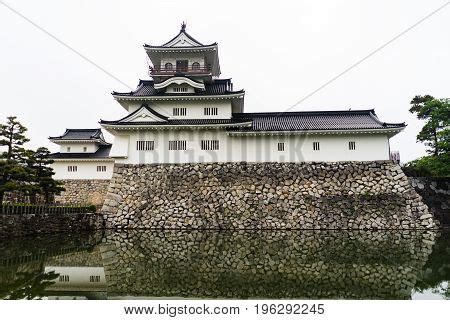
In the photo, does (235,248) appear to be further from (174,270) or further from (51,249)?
(51,249)

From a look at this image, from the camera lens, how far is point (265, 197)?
53.4 feet

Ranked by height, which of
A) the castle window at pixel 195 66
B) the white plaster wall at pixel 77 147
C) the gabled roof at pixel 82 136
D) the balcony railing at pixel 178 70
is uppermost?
the castle window at pixel 195 66

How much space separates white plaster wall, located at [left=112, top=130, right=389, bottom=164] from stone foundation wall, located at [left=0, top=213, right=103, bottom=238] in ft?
11.2

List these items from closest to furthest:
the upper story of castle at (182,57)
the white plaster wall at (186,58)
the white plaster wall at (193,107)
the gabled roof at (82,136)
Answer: the white plaster wall at (193,107), the upper story of castle at (182,57), the white plaster wall at (186,58), the gabled roof at (82,136)

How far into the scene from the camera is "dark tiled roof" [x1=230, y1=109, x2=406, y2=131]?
672 inches

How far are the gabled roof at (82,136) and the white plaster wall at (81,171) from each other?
223cm

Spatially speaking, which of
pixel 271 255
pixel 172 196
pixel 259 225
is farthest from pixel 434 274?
pixel 172 196

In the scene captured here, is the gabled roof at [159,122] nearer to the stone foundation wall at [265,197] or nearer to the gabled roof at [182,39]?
the stone foundation wall at [265,197]

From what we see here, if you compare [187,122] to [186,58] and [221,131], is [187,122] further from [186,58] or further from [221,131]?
[186,58]

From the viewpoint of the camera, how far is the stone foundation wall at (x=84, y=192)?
76.1ft

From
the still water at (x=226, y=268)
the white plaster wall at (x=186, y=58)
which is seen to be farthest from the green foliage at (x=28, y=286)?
the white plaster wall at (x=186, y=58)

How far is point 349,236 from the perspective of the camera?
1341 centimetres

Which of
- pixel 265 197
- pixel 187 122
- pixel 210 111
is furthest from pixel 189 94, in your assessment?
pixel 265 197

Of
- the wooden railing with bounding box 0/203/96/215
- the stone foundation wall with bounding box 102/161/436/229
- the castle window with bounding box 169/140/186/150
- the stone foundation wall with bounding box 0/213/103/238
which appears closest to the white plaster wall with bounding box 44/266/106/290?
the stone foundation wall with bounding box 0/213/103/238
